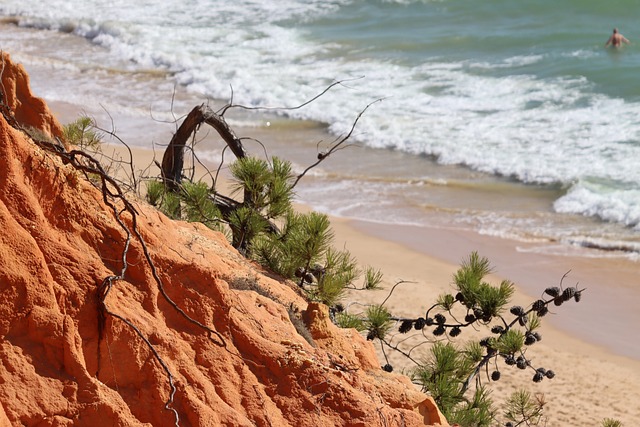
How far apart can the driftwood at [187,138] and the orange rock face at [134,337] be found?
2.39 meters

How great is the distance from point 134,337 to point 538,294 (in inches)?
337

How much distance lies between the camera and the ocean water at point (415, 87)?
1552cm

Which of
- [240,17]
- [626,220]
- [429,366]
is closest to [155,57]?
[240,17]

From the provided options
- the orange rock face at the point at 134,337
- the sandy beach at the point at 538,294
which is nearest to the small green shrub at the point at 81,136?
the orange rock face at the point at 134,337

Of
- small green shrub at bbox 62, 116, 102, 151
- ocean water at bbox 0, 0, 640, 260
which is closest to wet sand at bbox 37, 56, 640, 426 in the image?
ocean water at bbox 0, 0, 640, 260

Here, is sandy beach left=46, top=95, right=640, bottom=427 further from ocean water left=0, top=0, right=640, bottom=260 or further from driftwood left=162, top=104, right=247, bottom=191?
driftwood left=162, top=104, right=247, bottom=191

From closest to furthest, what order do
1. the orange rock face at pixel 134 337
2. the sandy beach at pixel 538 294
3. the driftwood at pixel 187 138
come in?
the orange rock face at pixel 134 337 < the driftwood at pixel 187 138 < the sandy beach at pixel 538 294

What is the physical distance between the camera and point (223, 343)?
4.63 m

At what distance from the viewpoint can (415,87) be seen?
73.9 feet

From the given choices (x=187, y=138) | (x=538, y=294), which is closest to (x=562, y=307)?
(x=538, y=294)

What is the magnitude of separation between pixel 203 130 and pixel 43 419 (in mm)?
14728

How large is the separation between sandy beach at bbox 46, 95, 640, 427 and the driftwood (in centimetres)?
135

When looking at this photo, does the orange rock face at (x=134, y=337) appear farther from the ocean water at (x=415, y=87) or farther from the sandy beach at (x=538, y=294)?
the ocean water at (x=415, y=87)

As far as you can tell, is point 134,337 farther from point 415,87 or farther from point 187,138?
point 415,87
